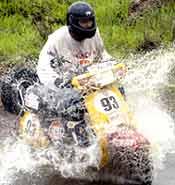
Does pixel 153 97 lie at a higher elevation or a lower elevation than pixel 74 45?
lower

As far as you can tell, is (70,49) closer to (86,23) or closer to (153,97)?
(86,23)

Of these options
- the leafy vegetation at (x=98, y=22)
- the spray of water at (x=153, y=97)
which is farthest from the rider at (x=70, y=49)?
the leafy vegetation at (x=98, y=22)

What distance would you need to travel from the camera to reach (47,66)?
8180mm

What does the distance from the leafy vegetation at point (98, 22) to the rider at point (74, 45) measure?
4.00 metres

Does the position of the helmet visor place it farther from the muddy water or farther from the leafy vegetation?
the leafy vegetation

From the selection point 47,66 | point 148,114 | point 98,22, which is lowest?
point 98,22

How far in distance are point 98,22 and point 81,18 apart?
6.32 meters

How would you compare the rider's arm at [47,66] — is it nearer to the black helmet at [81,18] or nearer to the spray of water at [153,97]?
the black helmet at [81,18]

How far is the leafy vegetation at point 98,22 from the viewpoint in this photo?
13.0 metres

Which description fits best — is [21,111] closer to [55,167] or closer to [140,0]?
[55,167]

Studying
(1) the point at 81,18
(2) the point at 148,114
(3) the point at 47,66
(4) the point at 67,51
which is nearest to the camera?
(1) the point at 81,18

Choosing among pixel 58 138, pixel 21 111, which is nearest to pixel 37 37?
pixel 21 111

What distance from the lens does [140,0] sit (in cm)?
1442

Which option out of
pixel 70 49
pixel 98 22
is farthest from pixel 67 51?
pixel 98 22
